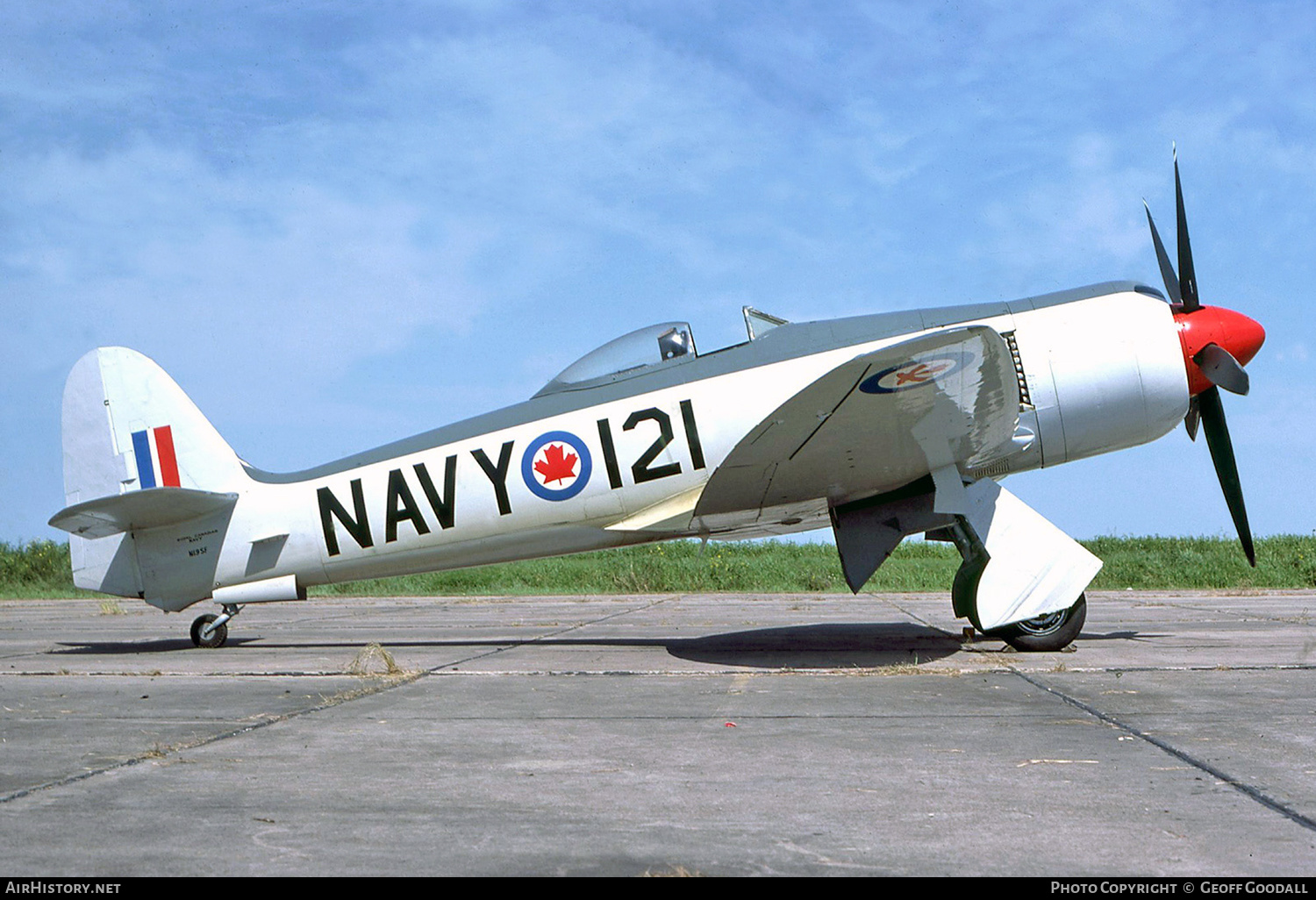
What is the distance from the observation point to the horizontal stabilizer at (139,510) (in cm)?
816

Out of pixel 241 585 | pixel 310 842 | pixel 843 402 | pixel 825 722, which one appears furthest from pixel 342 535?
pixel 310 842

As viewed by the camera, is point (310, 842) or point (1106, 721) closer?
point (310, 842)

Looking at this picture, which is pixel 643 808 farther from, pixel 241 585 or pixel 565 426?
pixel 241 585

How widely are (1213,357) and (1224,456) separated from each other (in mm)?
1102

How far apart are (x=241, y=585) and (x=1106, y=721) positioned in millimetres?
6972

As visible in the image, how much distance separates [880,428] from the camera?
702cm

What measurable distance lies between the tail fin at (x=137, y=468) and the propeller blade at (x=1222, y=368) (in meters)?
8.07

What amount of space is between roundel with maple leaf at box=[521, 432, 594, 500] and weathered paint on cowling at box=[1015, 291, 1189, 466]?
11.5 ft

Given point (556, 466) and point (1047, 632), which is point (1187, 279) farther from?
point (556, 466)

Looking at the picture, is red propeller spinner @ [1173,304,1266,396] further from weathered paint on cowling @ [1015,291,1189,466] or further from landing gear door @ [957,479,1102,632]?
landing gear door @ [957,479,1102,632]

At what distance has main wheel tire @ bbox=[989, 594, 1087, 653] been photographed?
24.0 feet

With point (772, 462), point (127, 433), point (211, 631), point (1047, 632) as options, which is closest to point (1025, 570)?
point (1047, 632)

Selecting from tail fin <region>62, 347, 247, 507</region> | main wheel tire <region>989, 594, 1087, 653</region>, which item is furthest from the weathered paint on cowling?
tail fin <region>62, 347, 247, 507</region>

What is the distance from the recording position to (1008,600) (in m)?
7.06
